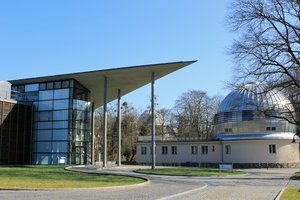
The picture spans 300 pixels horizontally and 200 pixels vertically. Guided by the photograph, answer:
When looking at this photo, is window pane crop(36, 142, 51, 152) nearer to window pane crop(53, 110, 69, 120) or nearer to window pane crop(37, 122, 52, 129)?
window pane crop(37, 122, 52, 129)

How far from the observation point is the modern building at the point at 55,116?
41.8 m

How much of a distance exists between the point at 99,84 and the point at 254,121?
2095 cm

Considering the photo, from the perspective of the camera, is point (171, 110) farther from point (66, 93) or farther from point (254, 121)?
point (66, 93)

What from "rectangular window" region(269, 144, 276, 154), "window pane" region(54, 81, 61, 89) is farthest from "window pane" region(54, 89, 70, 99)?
"rectangular window" region(269, 144, 276, 154)

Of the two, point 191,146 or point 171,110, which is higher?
point 171,110

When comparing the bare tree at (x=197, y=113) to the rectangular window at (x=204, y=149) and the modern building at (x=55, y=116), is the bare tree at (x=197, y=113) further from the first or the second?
the modern building at (x=55, y=116)

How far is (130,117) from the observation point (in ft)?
234

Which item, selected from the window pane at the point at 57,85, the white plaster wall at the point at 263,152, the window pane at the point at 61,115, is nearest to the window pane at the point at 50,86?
the window pane at the point at 57,85

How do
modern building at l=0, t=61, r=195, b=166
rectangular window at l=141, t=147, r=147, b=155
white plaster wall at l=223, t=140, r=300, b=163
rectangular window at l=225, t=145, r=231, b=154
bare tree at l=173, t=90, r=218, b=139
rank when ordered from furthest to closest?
bare tree at l=173, t=90, r=218, b=139 → rectangular window at l=141, t=147, r=147, b=155 → rectangular window at l=225, t=145, r=231, b=154 → white plaster wall at l=223, t=140, r=300, b=163 → modern building at l=0, t=61, r=195, b=166

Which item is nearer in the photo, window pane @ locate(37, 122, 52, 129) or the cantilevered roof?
the cantilevered roof

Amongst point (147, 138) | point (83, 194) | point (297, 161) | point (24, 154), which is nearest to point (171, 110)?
point (147, 138)

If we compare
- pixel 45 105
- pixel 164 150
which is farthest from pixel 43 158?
pixel 164 150

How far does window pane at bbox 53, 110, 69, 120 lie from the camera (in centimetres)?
4250

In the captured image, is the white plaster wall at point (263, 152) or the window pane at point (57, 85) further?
the white plaster wall at point (263, 152)
